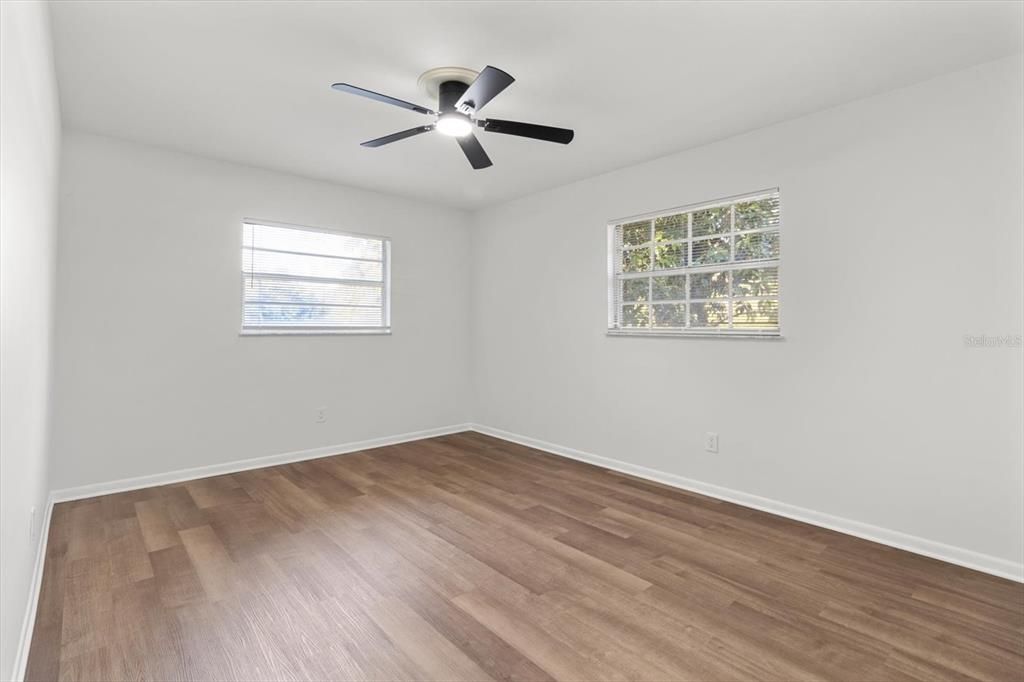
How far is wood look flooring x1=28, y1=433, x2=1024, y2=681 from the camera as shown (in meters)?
1.72

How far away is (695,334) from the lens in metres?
3.58

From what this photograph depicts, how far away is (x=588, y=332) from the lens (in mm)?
4359

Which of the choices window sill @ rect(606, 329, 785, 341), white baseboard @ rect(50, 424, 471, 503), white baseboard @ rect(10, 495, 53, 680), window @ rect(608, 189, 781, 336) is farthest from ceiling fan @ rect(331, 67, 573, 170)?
white baseboard @ rect(50, 424, 471, 503)

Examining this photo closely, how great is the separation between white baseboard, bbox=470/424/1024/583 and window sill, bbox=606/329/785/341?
3.46 feet

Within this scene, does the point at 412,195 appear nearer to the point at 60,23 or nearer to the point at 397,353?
the point at 397,353

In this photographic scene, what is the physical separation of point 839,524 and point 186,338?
15.5 feet

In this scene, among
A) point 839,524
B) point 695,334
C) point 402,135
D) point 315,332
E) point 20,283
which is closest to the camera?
point 20,283

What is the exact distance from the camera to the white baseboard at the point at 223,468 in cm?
340

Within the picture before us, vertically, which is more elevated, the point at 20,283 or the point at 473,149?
the point at 473,149

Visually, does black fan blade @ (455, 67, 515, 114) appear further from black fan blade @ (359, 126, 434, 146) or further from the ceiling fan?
black fan blade @ (359, 126, 434, 146)

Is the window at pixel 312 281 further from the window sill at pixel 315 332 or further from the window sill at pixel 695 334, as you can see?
the window sill at pixel 695 334

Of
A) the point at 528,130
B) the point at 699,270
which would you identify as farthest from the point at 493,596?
the point at 699,270

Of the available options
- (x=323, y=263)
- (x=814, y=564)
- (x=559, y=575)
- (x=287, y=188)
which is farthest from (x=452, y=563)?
(x=287, y=188)

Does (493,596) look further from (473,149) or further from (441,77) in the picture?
(441,77)
